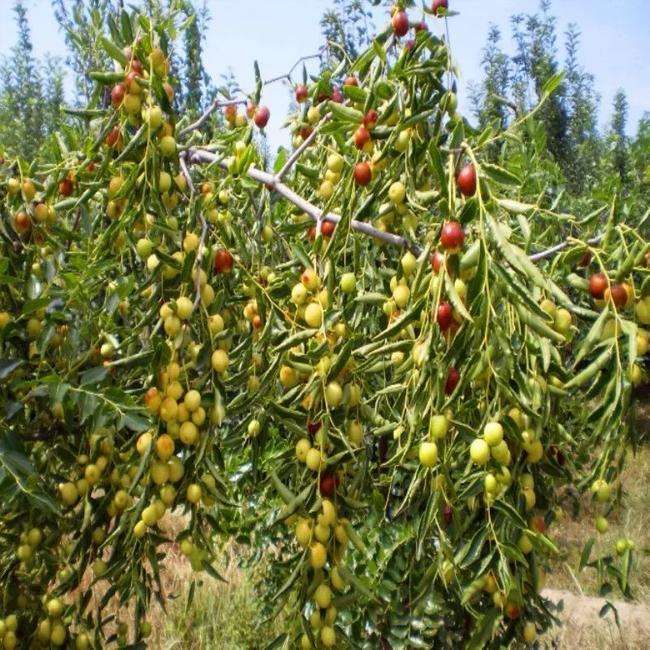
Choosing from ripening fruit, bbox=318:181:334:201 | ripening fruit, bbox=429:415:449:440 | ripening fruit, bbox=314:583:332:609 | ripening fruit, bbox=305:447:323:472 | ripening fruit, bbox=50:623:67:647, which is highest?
ripening fruit, bbox=318:181:334:201

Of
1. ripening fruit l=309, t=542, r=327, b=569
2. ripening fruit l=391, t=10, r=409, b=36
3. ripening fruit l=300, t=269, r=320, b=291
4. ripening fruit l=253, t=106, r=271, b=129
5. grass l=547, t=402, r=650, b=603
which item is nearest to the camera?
ripening fruit l=309, t=542, r=327, b=569

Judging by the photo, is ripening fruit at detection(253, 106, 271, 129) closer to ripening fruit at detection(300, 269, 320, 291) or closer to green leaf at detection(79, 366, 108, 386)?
ripening fruit at detection(300, 269, 320, 291)

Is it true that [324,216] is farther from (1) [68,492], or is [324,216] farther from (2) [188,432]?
(1) [68,492]

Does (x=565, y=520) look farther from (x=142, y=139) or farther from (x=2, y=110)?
(x=2, y=110)

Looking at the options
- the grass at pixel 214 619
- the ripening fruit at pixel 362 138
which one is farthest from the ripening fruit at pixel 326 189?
the grass at pixel 214 619

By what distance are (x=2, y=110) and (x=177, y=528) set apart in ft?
38.3

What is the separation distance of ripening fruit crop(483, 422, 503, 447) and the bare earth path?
107 inches

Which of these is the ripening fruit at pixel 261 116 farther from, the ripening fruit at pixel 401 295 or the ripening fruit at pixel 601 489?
the ripening fruit at pixel 601 489

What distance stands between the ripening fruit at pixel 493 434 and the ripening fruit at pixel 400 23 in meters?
0.75

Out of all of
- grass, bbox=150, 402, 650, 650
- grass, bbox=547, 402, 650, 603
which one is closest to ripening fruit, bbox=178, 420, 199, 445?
grass, bbox=150, 402, 650, 650

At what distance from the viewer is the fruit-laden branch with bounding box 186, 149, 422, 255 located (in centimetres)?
118

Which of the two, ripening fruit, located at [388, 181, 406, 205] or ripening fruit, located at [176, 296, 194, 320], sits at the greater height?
ripening fruit, located at [388, 181, 406, 205]

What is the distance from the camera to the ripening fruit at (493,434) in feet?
2.97

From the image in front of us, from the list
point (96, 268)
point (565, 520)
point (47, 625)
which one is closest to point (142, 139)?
point (96, 268)
